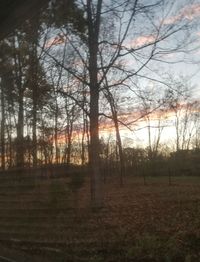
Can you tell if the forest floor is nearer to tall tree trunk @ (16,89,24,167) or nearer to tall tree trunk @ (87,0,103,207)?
tall tree trunk @ (87,0,103,207)

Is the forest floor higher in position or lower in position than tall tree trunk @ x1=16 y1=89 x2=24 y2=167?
lower

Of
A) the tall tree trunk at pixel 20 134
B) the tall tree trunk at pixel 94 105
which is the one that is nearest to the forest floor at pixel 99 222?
the tall tree trunk at pixel 94 105

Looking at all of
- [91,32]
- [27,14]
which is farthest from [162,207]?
[27,14]

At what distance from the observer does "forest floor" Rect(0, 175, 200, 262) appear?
1009cm

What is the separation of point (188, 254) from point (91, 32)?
11.1 m

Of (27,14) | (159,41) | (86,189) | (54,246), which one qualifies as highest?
(159,41)

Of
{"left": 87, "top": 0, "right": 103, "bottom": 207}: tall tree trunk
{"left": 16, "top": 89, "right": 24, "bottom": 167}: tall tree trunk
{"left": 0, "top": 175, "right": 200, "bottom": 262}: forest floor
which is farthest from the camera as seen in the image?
{"left": 16, "top": 89, "right": 24, "bottom": 167}: tall tree trunk

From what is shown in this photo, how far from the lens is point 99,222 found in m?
14.8

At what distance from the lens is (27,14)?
390 inches

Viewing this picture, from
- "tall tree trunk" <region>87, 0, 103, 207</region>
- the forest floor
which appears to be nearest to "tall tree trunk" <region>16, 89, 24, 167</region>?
the forest floor

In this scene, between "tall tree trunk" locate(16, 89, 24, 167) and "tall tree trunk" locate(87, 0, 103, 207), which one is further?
"tall tree trunk" locate(16, 89, 24, 167)

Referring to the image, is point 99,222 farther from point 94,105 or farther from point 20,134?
point 20,134

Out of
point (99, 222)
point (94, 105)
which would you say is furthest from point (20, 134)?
point (99, 222)

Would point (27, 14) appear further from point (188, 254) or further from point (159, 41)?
point (159, 41)
